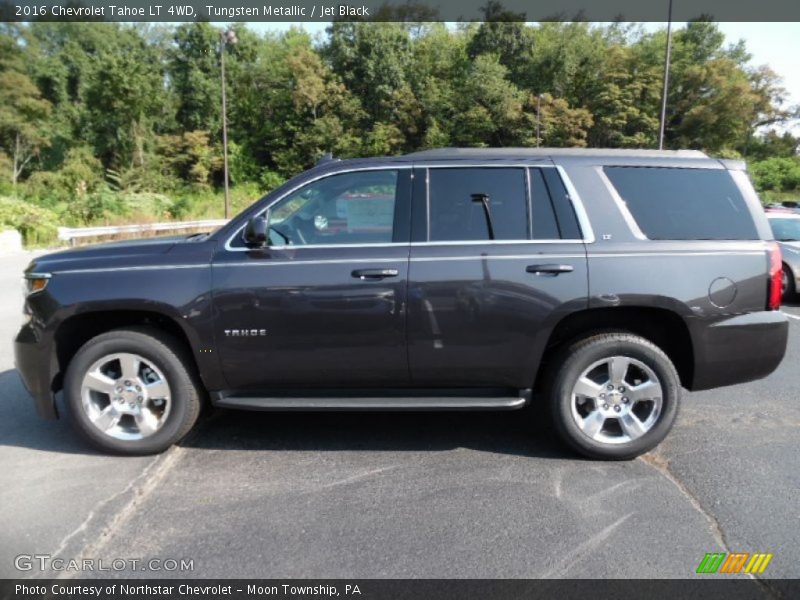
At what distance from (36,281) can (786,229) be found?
38.9 feet

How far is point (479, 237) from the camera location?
3.91 metres

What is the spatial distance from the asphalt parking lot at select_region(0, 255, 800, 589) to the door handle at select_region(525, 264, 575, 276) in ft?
4.10

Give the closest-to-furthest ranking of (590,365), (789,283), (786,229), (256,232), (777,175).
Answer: (256,232), (590,365), (789,283), (786,229), (777,175)

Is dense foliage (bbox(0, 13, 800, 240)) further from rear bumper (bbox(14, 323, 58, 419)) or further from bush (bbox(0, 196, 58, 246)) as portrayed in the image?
rear bumper (bbox(14, 323, 58, 419))

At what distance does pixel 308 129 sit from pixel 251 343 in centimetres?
5123

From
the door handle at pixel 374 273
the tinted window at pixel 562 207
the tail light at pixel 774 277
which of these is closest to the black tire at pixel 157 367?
the door handle at pixel 374 273

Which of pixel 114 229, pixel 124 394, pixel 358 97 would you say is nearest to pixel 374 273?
pixel 124 394

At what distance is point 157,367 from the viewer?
12.9 ft

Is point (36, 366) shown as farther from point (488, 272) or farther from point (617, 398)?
point (617, 398)

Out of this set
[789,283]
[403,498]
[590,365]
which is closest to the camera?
[403,498]

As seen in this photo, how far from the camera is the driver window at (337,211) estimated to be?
13.2 ft

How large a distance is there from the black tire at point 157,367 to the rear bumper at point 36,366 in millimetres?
144

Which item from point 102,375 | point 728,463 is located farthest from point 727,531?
point 102,375
